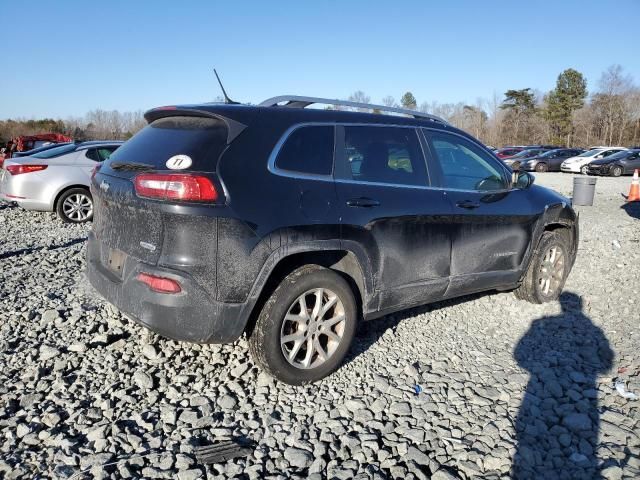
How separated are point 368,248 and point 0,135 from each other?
42.5 m

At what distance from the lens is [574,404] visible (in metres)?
3.48

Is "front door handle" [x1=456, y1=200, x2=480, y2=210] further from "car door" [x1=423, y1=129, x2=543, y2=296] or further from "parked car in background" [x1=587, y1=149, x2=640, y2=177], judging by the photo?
"parked car in background" [x1=587, y1=149, x2=640, y2=177]

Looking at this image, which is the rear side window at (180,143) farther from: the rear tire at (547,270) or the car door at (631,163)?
the car door at (631,163)

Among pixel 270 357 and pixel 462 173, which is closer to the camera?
pixel 270 357

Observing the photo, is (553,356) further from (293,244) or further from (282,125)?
(282,125)

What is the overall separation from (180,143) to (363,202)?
1272mm

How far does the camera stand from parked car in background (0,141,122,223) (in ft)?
30.6

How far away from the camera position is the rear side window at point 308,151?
11.0 feet

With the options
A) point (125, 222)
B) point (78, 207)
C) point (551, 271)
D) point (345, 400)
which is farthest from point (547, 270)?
point (78, 207)

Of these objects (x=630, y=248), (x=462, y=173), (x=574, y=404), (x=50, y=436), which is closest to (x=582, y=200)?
(x=630, y=248)

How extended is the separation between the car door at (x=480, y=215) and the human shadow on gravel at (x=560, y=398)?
0.67 m

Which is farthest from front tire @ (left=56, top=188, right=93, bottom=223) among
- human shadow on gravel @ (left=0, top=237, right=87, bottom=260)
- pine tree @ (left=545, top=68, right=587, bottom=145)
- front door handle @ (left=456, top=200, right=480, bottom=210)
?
pine tree @ (left=545, top=68, right=587, bottom=145)

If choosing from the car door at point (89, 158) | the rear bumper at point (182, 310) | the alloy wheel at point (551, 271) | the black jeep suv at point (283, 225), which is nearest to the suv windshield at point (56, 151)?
the car door at point (89, 158)

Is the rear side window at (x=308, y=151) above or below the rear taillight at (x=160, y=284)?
above
